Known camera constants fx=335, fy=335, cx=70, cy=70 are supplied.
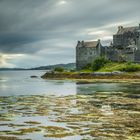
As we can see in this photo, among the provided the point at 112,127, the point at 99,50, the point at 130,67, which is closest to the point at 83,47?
the point at 99,50

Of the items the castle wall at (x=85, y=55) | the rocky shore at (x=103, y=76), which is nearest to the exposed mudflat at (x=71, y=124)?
the rocky shore at (x=103, y=76)

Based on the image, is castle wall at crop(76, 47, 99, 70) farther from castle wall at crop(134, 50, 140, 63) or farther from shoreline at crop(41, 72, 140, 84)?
castle wall at crop(134, 50, 140, 63)

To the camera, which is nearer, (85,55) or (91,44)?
(91,44)

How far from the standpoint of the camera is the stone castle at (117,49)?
162300 millimetres

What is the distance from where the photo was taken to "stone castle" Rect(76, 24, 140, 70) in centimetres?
16230

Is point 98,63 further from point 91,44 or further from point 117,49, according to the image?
point 91,44

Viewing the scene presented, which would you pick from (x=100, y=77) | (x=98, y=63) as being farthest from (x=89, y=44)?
(x=100, y=77)

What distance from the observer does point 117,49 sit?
168 metres

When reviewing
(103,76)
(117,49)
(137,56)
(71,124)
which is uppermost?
(117,49)

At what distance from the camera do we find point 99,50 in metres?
171

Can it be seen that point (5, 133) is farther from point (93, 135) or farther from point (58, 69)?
point (58, 69)

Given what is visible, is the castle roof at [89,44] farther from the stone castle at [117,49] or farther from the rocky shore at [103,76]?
the rocky shore at [103,76]

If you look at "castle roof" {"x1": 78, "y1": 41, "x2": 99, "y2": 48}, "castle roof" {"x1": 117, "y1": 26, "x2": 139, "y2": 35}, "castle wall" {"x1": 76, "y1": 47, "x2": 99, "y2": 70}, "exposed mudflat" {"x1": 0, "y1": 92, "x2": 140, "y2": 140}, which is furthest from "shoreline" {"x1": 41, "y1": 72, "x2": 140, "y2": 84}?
"exposed mudflat" {"x1": 0, "y1": 92, "x2": 140, "y2": 140}

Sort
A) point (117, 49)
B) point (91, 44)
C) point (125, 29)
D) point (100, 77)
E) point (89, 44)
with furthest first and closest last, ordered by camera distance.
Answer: point (125, 29)
point (89, 44)
point (91, 44)
point (117, 49)
point (100, 77)
